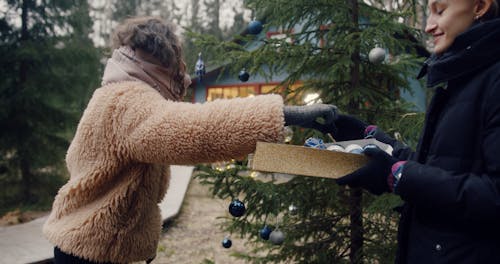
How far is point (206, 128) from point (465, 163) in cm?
90

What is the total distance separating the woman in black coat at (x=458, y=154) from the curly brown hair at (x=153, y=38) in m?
0.95

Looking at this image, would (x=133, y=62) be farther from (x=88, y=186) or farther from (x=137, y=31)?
(x=88, y=186)

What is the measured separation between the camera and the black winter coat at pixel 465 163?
1198mm

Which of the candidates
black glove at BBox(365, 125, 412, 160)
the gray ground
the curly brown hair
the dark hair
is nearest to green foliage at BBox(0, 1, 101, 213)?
the gray ground

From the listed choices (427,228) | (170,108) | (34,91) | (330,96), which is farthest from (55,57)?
(427,228)

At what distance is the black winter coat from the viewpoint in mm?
1198

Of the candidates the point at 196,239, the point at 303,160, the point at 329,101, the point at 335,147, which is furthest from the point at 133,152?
the point at 196,239

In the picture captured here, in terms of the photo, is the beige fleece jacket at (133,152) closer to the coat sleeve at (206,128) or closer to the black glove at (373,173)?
the coat sleeve at (206,128)

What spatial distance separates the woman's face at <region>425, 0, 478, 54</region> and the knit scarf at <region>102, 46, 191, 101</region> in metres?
1.15

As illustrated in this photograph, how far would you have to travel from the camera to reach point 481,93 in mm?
1283

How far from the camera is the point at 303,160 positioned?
4.69 ft

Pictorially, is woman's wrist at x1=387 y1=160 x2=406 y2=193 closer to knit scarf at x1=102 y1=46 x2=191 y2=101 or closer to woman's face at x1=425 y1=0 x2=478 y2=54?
woman's face at x1=425 y1=0 x2=478 y2=54

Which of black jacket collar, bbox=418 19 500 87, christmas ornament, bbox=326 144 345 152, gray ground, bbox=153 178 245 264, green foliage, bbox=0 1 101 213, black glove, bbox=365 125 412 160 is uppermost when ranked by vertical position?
black jacket collar, bbox=418 19 500 87

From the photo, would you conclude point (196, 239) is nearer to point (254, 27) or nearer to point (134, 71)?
point (254, 27)
